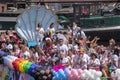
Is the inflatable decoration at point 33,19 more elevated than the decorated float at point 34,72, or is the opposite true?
the decorated float at point 34,72

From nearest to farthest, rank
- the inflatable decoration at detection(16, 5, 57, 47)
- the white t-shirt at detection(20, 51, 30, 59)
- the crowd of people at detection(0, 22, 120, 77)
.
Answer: the crowd of people at detection(0, 22, 120, 77)
the white t-shirt at detection(20, 51, 30, 59)
the inflatable decoration at detection(16, 5, 57, 47)

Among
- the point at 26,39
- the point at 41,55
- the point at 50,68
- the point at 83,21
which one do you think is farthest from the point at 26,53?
the point at 83,21

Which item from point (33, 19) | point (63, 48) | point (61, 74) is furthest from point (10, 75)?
point (33, 19)

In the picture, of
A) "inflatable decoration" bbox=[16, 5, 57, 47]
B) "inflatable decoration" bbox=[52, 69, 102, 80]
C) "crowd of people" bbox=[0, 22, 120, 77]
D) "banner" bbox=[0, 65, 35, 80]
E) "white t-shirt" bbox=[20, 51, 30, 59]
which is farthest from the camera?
"inflatable decoration" bbox=[16, 5, 57, 47]

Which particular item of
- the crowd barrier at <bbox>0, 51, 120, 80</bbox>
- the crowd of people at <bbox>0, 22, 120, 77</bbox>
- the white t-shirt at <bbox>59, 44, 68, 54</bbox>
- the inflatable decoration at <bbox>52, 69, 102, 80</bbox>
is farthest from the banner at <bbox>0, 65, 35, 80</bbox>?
the white t-shirt at <bbox>59, 44, 68, 54</bbox>

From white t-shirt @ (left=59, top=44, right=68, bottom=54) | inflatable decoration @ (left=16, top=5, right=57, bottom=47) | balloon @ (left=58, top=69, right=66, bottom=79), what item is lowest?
inflatable decoration @ (left=16, top=5, right=57, bottom=47)

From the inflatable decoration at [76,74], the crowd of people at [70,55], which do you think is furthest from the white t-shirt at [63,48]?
the inflatable decoration at [76,74]

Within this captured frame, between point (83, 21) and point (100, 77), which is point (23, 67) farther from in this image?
point (83, 21)

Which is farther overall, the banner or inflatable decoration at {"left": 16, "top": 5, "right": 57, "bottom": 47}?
inflatable decoration at {"left": 16, "top": 5, "right": 57, "bottom": 47}

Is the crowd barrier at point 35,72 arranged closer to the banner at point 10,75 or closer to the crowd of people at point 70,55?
the banner at point 10,75

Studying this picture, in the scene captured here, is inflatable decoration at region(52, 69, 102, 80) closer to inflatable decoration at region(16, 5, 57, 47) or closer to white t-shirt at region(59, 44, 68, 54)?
white t-shirt at region(59, 44, 68, 54)

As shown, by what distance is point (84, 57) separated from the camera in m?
14.9

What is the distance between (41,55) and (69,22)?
1895 centimetres

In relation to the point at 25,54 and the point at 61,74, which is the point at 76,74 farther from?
the point at 25,54
